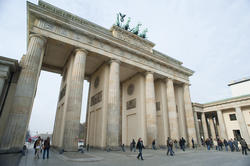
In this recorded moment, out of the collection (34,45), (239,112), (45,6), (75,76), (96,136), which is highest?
(45,6)

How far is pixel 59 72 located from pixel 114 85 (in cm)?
1067

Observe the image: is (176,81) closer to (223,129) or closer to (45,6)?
(223,129)

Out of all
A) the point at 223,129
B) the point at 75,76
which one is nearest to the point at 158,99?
the point at 75,76

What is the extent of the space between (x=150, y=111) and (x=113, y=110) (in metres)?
5.66

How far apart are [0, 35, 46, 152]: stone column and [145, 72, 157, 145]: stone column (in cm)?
1273

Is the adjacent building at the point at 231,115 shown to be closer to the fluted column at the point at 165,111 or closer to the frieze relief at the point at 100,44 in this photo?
the fluted column at the point at 165,111

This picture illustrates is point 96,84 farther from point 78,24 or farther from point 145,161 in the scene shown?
point 145,161

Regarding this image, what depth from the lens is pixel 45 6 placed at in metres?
14.6

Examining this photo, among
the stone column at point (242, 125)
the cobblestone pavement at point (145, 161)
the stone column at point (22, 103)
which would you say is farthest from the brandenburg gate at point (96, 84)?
the stone column at point (242, 125)

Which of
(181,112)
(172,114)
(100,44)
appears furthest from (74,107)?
(181,112)

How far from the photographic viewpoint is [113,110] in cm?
1473

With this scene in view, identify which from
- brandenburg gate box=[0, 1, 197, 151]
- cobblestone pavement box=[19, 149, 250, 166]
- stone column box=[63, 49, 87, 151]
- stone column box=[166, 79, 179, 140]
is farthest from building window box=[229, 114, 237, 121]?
stone column box=[63, 49, 87, 151]

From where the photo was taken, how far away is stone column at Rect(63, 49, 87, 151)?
38.5 feet

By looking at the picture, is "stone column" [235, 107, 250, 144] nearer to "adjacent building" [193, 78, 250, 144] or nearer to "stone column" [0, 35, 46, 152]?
"adjacent building" [193, 78, 250, 144]
